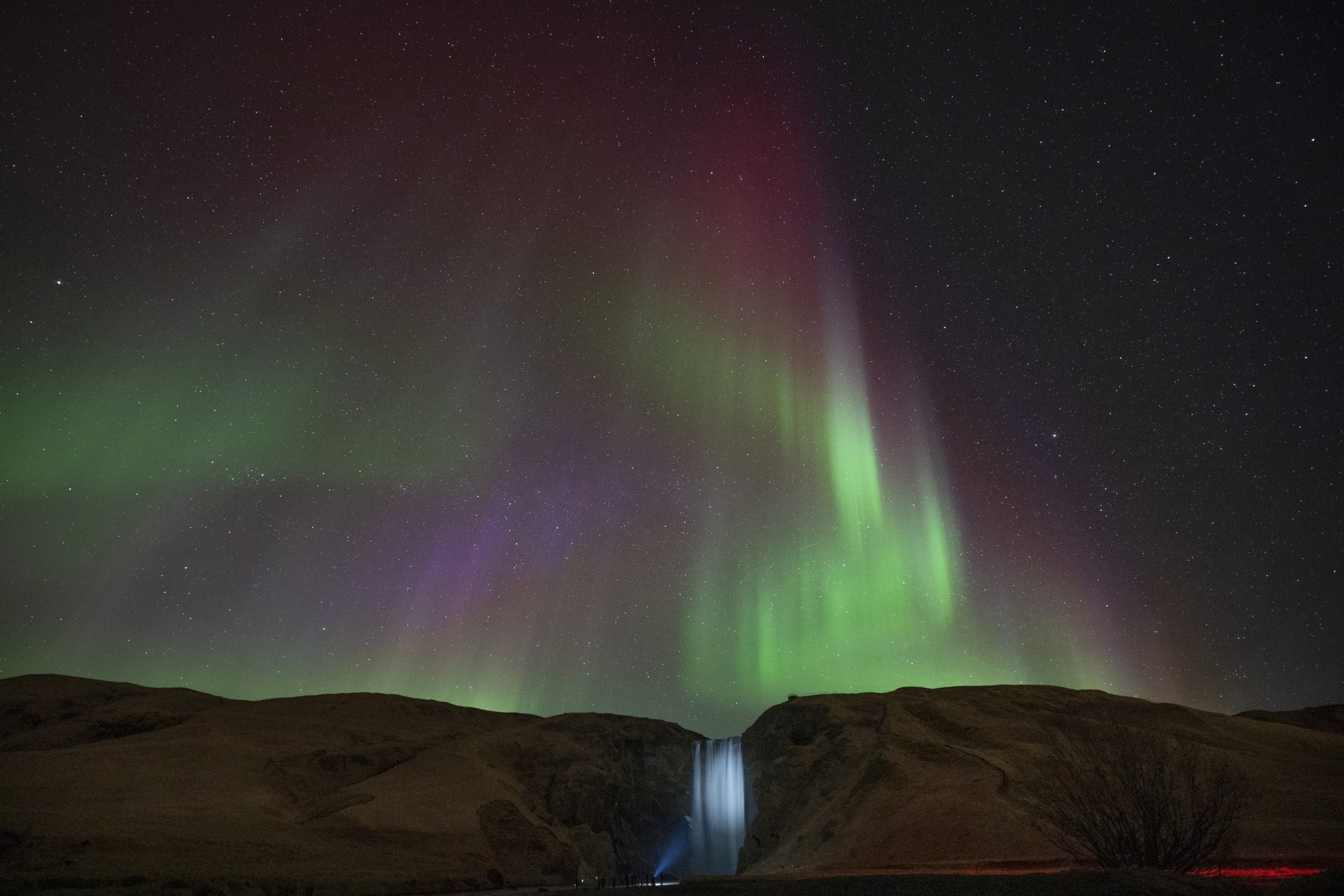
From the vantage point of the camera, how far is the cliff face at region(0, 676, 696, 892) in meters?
36.6

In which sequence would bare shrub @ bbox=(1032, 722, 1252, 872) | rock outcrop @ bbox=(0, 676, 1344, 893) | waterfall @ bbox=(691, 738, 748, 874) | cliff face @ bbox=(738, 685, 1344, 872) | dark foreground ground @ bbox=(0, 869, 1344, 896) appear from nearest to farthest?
dark foreground ground @ bbox=(0, 869, 1344, 896)
bare shrub @ bbox=(1032, 722, 1252, 872)
rock outcrop @ bbox=(0, 676, 1344, 893)
cliff face @ bbox=(738, 685, 1344, 872)
waterfall @ bbox=(691, 738, 748, 874)

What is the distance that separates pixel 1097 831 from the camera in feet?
87.7

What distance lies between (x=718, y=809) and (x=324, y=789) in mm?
31862

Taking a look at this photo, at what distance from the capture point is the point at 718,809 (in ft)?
235

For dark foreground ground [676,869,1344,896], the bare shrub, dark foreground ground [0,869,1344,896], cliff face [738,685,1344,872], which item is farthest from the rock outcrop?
the bare shrub

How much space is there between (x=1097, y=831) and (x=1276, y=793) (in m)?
25.5

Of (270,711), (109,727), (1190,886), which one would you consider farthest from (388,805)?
(1190,886)

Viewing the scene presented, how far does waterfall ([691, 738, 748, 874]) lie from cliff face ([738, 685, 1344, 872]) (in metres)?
3.98

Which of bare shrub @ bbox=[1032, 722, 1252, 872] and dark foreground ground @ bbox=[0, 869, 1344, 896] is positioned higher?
bare shrub @ bbox=[1032, 722, 1252, 872]

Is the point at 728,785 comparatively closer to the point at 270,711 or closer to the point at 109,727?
the point at 270,711

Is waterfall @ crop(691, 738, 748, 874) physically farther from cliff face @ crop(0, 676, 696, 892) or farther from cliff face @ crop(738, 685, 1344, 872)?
cliff face @ crop(738, 685, 1344, 872)

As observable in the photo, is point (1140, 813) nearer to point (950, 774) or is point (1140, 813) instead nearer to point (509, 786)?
point (950, 774)

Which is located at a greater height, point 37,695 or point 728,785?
point 37,695

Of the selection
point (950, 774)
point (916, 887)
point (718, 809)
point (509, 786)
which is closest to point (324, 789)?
point (509, 786)
